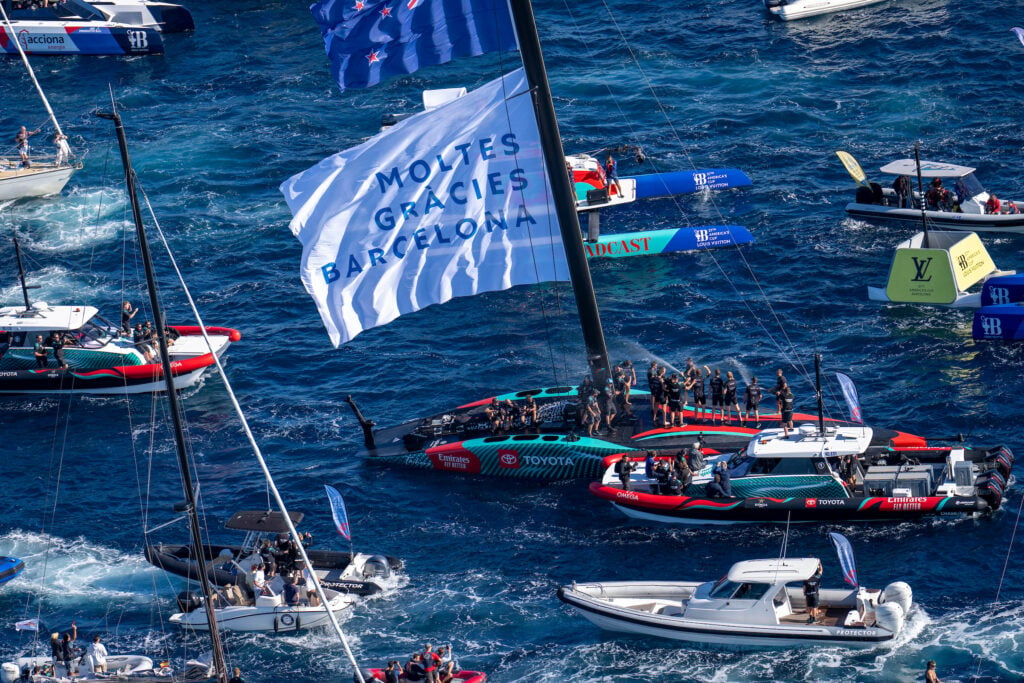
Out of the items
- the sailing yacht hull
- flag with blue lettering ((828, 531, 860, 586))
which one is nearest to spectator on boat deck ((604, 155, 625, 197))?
the sailing yacht hull

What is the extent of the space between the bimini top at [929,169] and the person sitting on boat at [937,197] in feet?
3.08

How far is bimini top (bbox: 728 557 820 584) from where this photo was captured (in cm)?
4150

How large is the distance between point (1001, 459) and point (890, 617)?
348 inches

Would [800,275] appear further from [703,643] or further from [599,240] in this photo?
[703,643]

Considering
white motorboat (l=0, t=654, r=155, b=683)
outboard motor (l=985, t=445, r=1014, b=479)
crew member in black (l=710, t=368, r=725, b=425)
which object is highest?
crew member in black (l=710, t=368, r=725, b=425)

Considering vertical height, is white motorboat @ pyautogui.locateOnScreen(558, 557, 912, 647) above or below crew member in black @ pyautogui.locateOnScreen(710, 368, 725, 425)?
Answer: below

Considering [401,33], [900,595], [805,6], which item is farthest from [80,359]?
[805,6]

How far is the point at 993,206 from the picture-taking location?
65.5 meters

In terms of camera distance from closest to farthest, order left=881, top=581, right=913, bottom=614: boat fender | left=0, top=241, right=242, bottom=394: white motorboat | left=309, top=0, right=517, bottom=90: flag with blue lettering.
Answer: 1. left=309, top=0, right=517, bottom=90: flag with blue lettering
2. left=881, top=581, right=913, bottom=614: boat fender
3. left=0, top=241, right=242, bottom=394: white motorboat

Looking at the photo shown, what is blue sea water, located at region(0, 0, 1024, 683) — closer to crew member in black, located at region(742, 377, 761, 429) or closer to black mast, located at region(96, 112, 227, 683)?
black mast, located at region(96, 112, 227, 683)

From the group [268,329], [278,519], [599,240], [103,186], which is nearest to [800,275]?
[599,240]

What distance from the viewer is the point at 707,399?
5316 cm

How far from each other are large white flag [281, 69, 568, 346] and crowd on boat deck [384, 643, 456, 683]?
8751 millimetres

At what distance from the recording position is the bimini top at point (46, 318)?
6041cm
